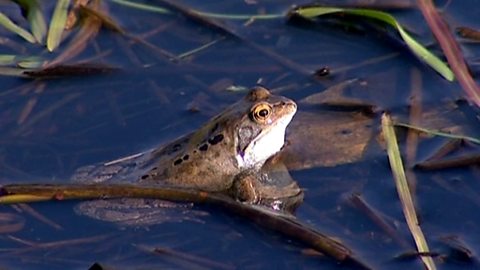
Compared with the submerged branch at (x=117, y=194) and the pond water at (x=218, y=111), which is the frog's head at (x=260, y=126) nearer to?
the pond water at (x=218, y=111)

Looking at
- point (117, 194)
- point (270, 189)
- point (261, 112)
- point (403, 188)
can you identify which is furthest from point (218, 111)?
point (403, 188)

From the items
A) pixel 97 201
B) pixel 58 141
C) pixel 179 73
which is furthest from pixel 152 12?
pixel 97 201

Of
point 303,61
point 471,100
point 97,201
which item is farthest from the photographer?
point 303,61

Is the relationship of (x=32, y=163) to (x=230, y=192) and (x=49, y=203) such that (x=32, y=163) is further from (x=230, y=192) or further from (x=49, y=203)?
(x=230, y=192)

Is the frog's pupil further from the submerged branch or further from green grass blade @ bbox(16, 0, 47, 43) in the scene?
green grass blade @ bbox(16, 0, 47, 43)

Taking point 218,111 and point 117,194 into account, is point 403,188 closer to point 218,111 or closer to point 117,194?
point 218,111

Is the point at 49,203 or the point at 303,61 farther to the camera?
the point at 303,61
